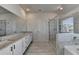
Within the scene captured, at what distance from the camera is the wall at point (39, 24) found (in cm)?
895

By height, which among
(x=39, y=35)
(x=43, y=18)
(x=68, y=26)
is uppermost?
(x=43, y=18)

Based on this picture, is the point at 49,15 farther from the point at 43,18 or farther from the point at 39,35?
the point at 39,35

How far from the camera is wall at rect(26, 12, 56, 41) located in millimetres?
8953

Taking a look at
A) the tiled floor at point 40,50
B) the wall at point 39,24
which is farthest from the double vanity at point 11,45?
the wall at point 39,24

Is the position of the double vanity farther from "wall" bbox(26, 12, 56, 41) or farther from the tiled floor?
"wall" bbox(26, 12, 56, 41)

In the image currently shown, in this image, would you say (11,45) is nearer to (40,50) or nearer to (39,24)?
(40,50)

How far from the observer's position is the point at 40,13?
9.06 m

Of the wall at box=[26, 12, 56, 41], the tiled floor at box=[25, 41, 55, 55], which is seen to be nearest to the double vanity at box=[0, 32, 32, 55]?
the tiled floor at box=[25, 41, 55, 55]

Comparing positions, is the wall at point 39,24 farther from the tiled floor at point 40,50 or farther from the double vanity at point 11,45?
the double vanity at point 11,45
